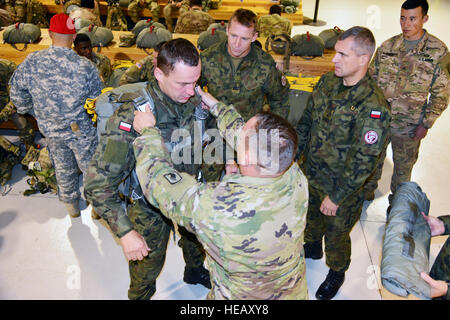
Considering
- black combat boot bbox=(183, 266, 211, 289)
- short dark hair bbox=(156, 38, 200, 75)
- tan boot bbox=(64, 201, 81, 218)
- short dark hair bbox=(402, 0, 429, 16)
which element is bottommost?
black combat boot bbox=(183, 266, 211, 289)

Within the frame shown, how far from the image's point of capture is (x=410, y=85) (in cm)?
325

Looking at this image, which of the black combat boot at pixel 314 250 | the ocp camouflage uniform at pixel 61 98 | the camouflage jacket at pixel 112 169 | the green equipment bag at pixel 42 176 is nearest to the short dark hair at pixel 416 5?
the black combat boot at pixel 314 250

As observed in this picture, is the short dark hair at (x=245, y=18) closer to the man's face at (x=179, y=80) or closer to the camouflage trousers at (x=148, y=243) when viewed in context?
the man's face at (x=179, y=80)

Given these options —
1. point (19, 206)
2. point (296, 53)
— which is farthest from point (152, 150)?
point (296, 53)

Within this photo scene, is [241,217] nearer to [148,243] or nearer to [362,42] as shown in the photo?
[148,243]

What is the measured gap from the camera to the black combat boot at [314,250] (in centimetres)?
305

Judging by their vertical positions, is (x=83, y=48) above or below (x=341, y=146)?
above

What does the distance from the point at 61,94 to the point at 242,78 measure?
1502 mm

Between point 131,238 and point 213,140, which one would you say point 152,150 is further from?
point 213,140

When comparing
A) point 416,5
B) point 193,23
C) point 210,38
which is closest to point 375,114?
point 416,5

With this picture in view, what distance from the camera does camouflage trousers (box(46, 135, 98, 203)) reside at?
3119 mm

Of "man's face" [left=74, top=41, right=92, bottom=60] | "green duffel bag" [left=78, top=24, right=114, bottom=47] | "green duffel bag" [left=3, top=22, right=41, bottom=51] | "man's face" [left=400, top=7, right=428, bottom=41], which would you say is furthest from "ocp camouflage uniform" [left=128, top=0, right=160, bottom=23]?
"man's face" [left=400, top=7, right=428, bottom=41]

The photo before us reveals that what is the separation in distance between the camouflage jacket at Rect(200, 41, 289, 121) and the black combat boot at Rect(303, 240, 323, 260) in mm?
1239

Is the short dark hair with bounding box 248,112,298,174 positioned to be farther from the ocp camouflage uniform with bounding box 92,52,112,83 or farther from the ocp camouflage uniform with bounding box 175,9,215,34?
the ocp camouflage uniform with bounding box 175,9,215,34
